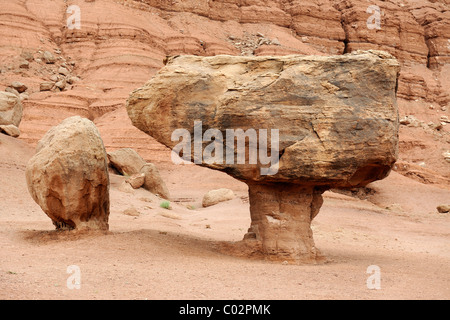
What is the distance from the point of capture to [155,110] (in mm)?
8625

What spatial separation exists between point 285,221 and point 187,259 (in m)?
2.03

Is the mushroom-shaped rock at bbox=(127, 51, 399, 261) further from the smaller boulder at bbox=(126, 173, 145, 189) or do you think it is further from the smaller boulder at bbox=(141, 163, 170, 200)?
the smaller boulder at bbox=(141, 163, 170, 200)

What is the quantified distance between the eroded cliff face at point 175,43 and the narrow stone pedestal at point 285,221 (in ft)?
68.5

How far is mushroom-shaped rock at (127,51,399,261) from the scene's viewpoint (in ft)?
26.5

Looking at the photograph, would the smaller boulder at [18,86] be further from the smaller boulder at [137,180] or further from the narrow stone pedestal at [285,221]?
the narrow stone pedestal at [285,221]

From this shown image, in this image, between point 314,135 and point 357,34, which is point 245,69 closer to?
point 314,135

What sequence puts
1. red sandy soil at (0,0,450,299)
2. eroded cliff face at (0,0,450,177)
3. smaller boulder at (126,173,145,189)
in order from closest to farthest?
red sandy soil at (0,0,450,299), smaller boulder at (126,173,145,189), eroded cliff face at (0,0,450,177)

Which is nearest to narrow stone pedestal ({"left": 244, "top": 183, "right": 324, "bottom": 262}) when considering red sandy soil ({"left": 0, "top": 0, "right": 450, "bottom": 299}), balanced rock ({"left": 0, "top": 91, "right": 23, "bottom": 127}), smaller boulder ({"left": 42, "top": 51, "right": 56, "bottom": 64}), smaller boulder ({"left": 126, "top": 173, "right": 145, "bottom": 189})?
red sandy soil ({"left": 0, "top": 0, "right": 450, "bottom": 299})

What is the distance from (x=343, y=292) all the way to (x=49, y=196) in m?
5.80

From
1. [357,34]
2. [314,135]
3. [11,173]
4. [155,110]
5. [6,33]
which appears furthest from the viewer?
[357,34]

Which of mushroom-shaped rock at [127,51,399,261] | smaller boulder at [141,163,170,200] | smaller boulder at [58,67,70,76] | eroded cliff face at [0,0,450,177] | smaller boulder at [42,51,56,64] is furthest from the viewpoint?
smaller boulder at [42,51,56,64]

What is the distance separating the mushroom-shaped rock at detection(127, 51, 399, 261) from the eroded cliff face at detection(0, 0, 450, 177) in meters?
20.9

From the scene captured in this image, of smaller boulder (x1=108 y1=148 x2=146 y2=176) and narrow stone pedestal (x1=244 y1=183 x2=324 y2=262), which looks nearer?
narrow stone pedestal (x1=244 y1=183 x2=324 y2=262)

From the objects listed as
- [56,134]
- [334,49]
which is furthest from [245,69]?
[334,49]
